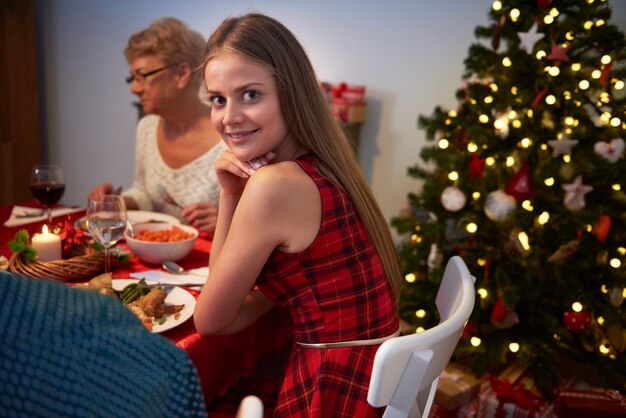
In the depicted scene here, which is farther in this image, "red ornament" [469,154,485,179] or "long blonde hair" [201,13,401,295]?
"red ornament" [469,154,485,179]

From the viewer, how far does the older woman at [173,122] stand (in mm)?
2166

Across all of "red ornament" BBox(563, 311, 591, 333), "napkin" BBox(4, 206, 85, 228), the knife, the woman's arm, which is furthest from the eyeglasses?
"red ornament" BBox(563, 311, 591, 333)

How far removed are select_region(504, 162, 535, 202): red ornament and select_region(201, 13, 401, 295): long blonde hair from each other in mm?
1178

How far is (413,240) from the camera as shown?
2527mm

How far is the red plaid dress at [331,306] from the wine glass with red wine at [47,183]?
2.70 feet

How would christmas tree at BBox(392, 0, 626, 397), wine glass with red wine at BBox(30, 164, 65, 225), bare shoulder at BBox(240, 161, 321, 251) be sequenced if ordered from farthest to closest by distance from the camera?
christmas tree at BBox(392, 0, 626, 397)
wine glass with red wine at BBox(30, 164, 65, 225)
bare shoulder at BBox(240, 161, 321, 251)

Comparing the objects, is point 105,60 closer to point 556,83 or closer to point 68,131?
point 68,131

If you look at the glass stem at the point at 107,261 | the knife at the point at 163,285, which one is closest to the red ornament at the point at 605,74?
the knife at the point at 163,285

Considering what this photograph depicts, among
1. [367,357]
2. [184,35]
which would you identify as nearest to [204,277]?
[367,357]

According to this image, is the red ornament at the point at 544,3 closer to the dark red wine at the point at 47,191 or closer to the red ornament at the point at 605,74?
the red ornament at the point at 605,74

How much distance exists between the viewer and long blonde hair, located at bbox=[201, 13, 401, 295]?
1047 mm

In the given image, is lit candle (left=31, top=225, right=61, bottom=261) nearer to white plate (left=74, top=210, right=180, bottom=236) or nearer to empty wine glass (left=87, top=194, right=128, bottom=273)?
empty wine glass (left=87, top=194, right=128, bottom=273)

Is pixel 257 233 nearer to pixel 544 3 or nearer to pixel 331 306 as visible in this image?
pixel 331 306

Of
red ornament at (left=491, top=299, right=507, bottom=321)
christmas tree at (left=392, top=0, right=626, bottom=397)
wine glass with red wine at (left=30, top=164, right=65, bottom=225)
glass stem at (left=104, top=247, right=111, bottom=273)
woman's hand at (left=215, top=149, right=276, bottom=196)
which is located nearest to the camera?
woman's hand at (left=215, top=149, right=276, bottom=196)
